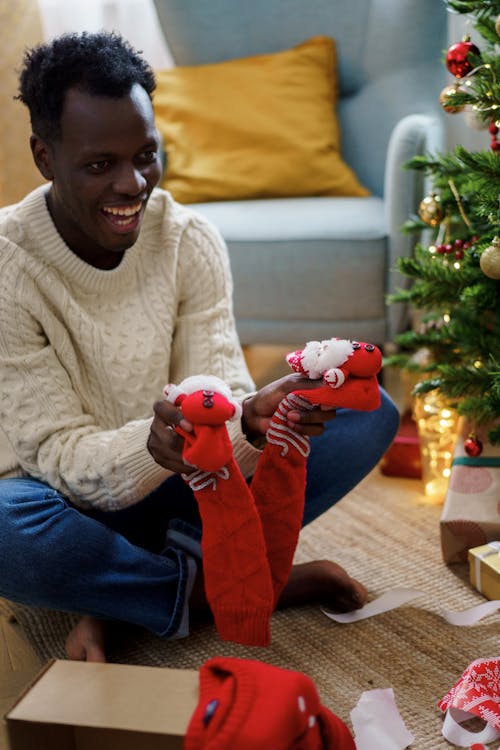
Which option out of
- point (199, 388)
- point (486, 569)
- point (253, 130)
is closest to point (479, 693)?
point (486, 569)

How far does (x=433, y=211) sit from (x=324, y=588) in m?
0.67

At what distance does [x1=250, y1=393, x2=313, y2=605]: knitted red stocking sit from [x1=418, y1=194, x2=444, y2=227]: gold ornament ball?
2.07ft

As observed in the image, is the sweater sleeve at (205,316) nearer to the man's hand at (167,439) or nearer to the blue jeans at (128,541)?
the blue jeans at (128,541)

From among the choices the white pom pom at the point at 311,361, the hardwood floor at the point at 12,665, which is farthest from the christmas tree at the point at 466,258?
the hardwood floor at the point at 12,665

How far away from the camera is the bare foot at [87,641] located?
1.21 m

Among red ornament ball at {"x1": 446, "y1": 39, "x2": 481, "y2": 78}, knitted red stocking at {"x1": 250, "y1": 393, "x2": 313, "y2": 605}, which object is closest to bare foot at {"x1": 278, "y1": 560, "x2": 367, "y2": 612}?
knitted red stocking at {"x1": 250, "y1": 393, "x2": 313, "y2": 605}

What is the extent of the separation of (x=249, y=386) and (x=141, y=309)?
19 cm

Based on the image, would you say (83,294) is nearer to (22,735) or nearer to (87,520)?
(87,520)

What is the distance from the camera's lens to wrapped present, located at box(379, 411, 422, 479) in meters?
1.78

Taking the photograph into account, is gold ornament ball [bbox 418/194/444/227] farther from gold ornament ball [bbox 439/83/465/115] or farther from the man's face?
the man's face

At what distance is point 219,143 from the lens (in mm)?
2281

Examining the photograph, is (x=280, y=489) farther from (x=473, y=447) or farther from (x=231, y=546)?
(x=473, y=447)

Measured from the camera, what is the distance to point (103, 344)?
128 cm

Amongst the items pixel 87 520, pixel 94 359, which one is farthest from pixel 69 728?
pixel 94 359
